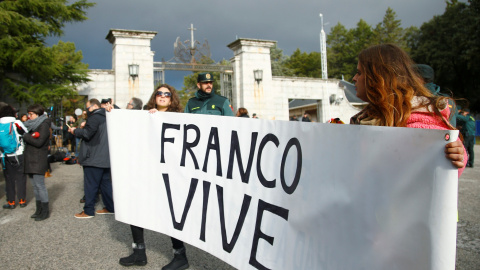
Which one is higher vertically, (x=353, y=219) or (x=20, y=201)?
(x=353, y=219)

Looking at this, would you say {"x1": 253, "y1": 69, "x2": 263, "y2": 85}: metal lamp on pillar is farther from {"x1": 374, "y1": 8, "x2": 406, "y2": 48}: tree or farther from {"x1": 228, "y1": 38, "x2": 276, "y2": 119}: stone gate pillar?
{"x1": 374, "y1": 8, "x2": 406, "y2": 48}: tree

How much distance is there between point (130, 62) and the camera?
17188 mm

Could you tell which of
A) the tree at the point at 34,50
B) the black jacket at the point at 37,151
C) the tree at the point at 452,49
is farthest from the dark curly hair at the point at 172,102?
the tree at the point at 452,49

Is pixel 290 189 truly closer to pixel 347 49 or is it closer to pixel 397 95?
pixel 397 95

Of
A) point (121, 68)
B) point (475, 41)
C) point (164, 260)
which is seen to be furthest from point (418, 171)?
point (475, 41)

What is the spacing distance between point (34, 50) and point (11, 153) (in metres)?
7.02

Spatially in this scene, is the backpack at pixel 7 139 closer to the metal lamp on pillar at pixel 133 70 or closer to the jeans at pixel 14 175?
the jeans at pixel 14 175

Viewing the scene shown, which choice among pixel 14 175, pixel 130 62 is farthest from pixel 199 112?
pixel 130 62

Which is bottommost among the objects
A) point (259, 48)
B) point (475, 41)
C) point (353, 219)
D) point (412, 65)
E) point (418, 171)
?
point (353, 219)

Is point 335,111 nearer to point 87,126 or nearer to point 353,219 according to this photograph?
point 87,126

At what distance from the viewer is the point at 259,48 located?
65.3 feet

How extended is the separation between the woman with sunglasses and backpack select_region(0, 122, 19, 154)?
13.8 feet

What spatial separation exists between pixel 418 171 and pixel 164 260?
312 cm

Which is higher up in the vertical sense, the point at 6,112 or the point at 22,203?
the point at 6,112
